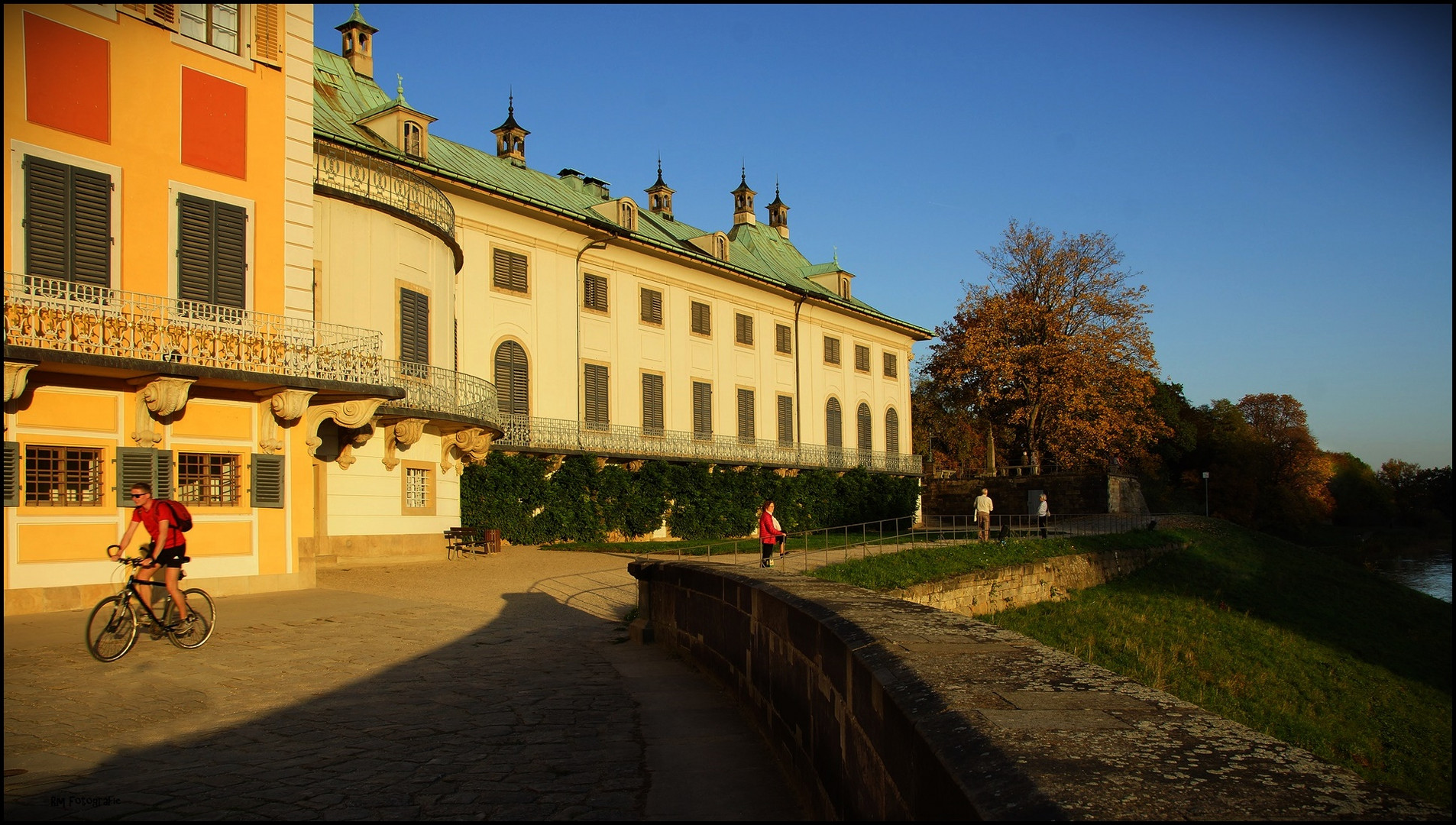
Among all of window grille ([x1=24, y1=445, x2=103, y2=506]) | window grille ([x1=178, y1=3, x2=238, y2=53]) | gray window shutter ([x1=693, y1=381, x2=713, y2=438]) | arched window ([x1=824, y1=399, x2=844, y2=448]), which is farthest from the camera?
arched window ([x1=824, y1=399, x2=844, y2=448])

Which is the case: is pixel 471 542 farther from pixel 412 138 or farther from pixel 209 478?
pixel 412 138

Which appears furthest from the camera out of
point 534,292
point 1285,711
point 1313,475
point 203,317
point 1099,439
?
point 1313,475

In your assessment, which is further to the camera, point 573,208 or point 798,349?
point 798,349

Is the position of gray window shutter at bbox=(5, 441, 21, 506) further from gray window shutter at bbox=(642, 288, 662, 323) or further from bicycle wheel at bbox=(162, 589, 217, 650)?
gray window shutter at bbox=(642, 288, 662, 323)

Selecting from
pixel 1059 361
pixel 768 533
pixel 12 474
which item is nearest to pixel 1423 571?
pixel 1059 361

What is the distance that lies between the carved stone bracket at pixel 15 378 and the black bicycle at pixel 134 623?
12.9ft

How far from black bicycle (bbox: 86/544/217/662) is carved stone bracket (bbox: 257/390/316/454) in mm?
5476

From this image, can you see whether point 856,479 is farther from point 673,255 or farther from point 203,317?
point 203,317

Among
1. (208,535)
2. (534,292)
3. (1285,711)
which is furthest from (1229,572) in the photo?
(208,535)

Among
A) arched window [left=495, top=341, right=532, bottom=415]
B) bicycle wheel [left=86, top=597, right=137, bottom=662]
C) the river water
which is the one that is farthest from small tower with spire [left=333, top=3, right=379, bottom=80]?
the river water

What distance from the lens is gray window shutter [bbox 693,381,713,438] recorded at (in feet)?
135

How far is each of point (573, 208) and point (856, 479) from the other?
1902 cm

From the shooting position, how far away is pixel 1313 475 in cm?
7506

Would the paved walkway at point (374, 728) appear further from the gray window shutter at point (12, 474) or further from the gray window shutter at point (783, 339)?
the gray window shutter at point (783, 339)
